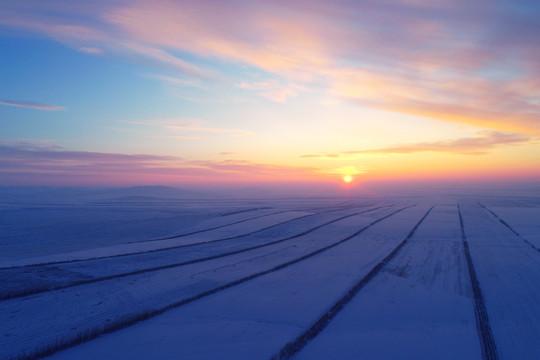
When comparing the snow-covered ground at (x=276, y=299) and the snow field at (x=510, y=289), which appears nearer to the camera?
the snow-covered ground at (x=276, y=299)

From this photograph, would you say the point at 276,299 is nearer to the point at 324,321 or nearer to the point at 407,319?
the point at 324,321

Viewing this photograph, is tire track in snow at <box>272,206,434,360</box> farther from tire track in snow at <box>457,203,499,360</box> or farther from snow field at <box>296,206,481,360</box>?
tire track in snow at <box>457,203,499,360</box>

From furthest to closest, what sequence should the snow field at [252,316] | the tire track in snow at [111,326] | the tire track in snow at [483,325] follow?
the tire track in snow at [483,325] → the snow field at [252,316] → the tire track in snow at [111,326]

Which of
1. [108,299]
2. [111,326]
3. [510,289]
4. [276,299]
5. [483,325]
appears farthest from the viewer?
[510,289]

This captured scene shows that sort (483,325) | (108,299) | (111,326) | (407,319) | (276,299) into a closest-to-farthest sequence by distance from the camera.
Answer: (111,326)
(483,325)
(407,319)
(108,299)
(276,299)

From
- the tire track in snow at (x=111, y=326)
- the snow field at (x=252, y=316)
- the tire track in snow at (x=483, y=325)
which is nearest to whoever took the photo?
the tire track in snow at (x=111, y=326)

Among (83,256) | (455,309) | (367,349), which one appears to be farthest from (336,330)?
(83,256)

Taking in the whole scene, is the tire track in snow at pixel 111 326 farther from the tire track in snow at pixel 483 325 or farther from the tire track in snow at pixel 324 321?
the tire track in snow at pixel 483 325

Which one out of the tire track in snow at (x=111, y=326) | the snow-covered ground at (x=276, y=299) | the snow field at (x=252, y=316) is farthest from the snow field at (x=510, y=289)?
the tire track in snow at (x=111, y=326)

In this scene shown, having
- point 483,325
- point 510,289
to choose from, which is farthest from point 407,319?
point 510,289
